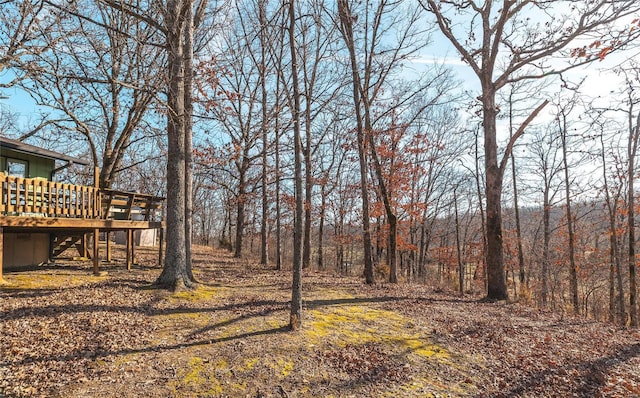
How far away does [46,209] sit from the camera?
8.17m

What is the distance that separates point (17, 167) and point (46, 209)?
4.12 m

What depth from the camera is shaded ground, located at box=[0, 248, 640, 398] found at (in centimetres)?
393

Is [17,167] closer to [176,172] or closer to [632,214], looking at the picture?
[176,172]

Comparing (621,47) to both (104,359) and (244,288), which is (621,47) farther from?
(104,359)

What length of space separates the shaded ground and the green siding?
4.59 m

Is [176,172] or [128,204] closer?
[176,172]

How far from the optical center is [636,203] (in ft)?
52.3

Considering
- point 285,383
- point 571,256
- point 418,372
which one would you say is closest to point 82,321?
point 285,383

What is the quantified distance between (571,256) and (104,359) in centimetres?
2039

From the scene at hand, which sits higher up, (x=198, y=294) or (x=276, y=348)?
(x=198, y=294)

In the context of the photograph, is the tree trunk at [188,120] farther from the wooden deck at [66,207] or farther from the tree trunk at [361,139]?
the tree trunk at [361,139]

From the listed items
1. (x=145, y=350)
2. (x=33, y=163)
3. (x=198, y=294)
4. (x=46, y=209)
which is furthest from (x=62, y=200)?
(x=145, y=350)

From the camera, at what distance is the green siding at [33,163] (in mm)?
10117

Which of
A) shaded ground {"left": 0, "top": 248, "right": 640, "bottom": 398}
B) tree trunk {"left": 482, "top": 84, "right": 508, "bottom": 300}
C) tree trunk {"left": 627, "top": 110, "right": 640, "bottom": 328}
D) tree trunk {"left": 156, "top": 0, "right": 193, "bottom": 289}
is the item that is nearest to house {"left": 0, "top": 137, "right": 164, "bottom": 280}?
shaded ground {"left": 0, "top": 248, "right": 640, "bottom": 398}
